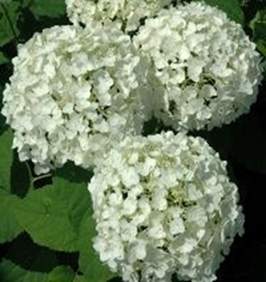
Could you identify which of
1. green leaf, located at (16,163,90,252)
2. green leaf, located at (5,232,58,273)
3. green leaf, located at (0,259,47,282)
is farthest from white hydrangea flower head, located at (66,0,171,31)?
green leaf, located at (0,259,47,282)

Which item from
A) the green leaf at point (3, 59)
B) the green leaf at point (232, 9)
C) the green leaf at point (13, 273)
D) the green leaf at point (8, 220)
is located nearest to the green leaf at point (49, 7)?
the green leaf at point (3, 59)

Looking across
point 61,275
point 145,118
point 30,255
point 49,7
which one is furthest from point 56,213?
point 49,7

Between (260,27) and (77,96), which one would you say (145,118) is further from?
(260,27)

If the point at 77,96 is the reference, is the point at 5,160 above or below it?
below

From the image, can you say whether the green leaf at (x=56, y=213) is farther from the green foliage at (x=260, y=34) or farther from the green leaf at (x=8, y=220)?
the green foliage at (x=260, y=34)

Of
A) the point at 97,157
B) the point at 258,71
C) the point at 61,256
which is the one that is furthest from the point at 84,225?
the point at 258,71

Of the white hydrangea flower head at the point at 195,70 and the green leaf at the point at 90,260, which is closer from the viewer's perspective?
the green leaf at the point at 90,260
